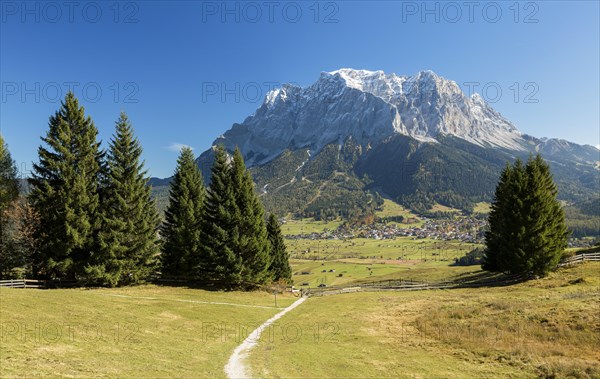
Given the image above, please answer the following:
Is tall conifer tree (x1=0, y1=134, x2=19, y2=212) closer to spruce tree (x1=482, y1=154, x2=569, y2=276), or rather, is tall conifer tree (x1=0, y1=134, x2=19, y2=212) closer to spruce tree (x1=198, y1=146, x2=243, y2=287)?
spruce tree (x1=198, y1=146, x2=243, y2=287)

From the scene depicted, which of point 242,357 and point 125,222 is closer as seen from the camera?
point 242,357

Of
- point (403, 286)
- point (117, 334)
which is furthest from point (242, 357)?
point (403, 286)

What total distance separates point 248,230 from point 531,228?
39.7 m

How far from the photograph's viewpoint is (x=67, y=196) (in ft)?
129

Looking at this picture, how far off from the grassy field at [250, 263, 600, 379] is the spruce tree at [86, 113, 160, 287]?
20.9m

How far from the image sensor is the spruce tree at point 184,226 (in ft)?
161

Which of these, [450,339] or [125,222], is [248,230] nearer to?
[125,222]

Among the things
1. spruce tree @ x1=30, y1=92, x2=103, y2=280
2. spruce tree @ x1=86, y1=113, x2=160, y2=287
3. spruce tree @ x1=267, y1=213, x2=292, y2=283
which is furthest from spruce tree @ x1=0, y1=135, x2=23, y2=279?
spruce tree @ x1=267, y1=213, x2=292, y2=283

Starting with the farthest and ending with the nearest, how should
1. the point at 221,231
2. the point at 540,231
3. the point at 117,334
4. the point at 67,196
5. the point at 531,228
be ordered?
1. the point at 540,231
2. the point at 531,228
3. the point at 221,231
4. the point at 67,196
5. the point at 117,334

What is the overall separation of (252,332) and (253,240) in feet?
62.4

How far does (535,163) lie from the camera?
1992 inches

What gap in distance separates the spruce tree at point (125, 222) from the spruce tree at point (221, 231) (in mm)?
7144

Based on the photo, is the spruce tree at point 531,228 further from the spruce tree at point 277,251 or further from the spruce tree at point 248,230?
the spruce tree at point 277,251

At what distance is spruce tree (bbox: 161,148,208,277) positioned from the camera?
1935 inches
